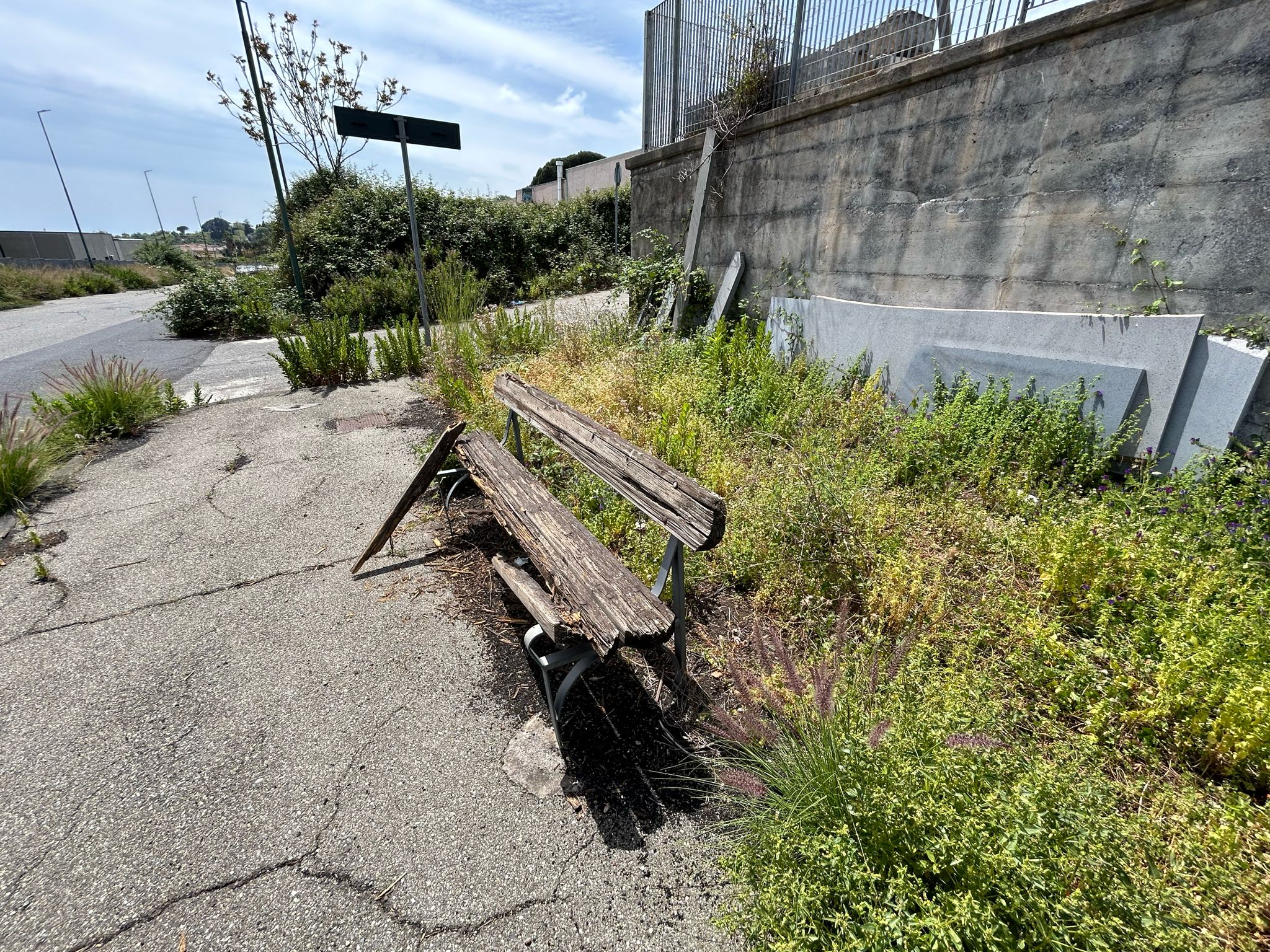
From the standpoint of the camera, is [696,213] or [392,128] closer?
[392,128]

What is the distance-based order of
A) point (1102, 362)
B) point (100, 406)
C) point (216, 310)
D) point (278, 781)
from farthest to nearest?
point (216, 310) → point (100, 406) → point (1102, 362) → point (278, 781)

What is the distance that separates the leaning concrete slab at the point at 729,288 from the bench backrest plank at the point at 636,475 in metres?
3.51

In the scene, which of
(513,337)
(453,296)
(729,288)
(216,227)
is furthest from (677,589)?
(216,227)

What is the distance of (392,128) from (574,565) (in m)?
6.37

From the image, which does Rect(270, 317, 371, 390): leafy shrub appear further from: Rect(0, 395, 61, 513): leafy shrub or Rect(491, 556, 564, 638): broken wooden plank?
Rect(491, 556, 564, 638): broken wooden plank

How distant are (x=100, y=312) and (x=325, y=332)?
581 inches

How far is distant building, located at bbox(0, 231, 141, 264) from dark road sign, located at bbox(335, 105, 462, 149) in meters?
36.0

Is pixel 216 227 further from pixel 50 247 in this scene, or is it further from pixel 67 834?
pixel 67 834

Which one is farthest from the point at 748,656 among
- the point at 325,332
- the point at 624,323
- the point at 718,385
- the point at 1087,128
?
the point at 325,332

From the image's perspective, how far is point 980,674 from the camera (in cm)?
196

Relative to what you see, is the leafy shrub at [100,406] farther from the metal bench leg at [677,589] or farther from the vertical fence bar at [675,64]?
the vertical fence bar at [675,64]

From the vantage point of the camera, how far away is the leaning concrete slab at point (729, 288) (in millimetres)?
6059

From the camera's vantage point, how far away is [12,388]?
22.9 feet

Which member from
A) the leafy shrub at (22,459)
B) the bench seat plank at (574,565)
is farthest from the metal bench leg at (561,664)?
the leafy shrub at (22,459)
